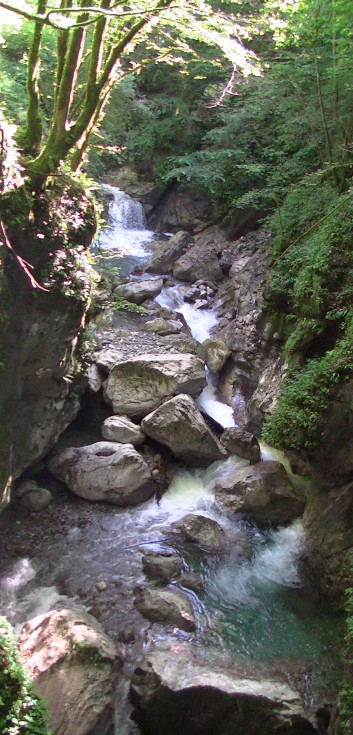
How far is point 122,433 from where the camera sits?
27.8 feet

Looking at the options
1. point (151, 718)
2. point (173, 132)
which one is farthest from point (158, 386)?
point (173, 132)

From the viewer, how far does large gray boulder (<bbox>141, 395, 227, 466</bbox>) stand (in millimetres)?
8273

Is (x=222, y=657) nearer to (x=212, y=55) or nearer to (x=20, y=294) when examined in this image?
(x=20, y=294)

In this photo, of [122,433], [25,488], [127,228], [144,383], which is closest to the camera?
[25,488]

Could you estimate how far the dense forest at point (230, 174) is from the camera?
5.63 m

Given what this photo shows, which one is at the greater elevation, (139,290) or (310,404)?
(139,290)

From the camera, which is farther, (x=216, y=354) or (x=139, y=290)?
(x=139, y=290)

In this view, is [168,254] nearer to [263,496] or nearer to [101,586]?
[263,496]

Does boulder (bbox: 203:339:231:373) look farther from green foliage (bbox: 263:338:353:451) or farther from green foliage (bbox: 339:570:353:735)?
green foliage (bbox: 339:570:353:735)

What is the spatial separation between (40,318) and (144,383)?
3.11m

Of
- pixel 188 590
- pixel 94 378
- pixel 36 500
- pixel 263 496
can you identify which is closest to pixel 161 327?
pixel 94 378

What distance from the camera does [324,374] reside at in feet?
21.8

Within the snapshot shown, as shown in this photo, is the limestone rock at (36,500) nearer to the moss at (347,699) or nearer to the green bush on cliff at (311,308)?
the green bush on cliff at (311,308)

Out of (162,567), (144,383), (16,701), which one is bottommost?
(162,567)
